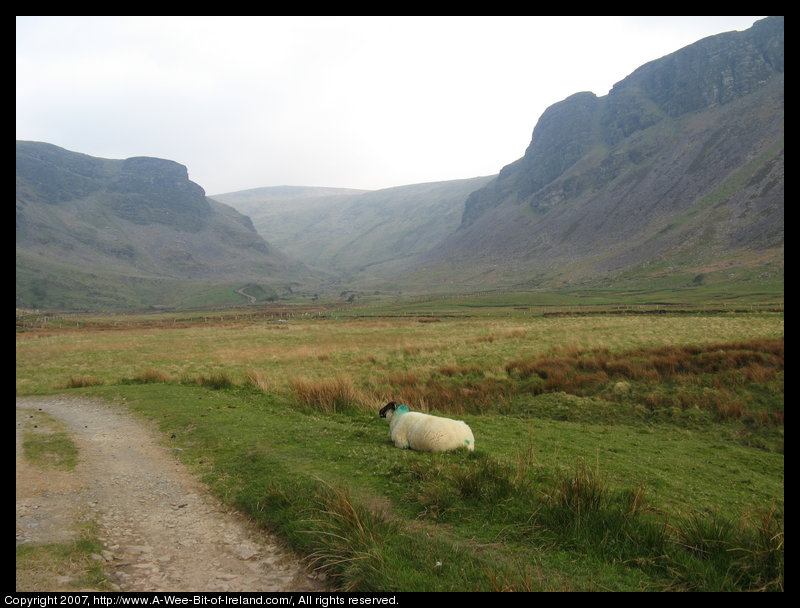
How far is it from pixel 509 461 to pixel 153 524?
6.54 m

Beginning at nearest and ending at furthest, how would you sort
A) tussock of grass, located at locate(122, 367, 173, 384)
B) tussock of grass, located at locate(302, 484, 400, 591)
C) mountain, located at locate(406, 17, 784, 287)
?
1. tussock of grass, located at locate(302, 484, 400, 591)
2. tussock of grass, located at locate(122, 367, 173, 384)
3. mountain, located at locate(406, 17, 784, 287)

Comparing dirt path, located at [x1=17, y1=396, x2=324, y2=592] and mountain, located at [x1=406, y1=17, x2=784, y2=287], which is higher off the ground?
mountain, located at [x1=406, y1=17, x2=784, y2=287]

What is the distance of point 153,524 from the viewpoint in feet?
24.8

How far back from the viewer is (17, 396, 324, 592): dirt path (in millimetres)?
5996

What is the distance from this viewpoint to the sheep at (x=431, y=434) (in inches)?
417

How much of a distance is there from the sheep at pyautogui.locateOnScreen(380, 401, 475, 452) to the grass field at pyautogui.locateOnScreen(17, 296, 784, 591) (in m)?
0.46

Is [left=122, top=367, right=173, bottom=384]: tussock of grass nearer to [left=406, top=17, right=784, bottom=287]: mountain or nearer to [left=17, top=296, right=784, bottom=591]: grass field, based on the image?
[left=17, top=296, right=784, bottom=591]: grass field

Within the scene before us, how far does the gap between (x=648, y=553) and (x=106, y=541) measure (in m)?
7.67

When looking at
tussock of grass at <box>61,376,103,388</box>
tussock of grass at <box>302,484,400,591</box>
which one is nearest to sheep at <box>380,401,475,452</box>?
tussock of grass at <box>302,484,400,591</box>

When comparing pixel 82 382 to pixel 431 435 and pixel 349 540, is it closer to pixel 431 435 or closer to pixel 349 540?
pixel 431 435

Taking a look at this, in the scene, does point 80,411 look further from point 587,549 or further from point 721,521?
point 721,521

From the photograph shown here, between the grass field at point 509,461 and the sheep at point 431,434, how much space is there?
46 cm

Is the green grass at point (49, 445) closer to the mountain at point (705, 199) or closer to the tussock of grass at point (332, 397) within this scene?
the tussock of grass at point (332, 397)

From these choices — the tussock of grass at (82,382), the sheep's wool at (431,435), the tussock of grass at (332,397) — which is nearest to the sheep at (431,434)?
the sheep's wool at (431,435)
